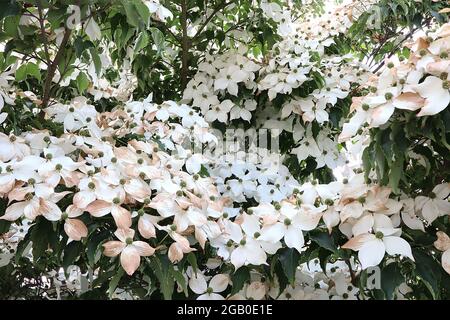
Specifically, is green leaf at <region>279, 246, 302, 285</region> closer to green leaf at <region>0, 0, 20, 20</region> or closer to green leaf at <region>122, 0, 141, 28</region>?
green leaf at <region>122, 0, 141, 28</region>

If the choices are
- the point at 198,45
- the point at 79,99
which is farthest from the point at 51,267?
the point at 198,45

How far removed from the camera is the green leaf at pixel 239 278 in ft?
3.39

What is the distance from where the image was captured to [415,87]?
908 mm

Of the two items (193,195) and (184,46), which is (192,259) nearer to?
(193,195)

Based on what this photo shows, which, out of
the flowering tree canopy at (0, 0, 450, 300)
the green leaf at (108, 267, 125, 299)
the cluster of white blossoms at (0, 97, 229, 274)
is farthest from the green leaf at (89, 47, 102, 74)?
the green leaf at (108, 267, 125, 299)

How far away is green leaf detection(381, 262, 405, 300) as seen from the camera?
91cm

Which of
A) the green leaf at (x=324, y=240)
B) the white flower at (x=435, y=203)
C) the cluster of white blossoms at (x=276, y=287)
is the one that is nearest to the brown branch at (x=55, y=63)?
the cluster of white blossoms at (x=276, y=287)

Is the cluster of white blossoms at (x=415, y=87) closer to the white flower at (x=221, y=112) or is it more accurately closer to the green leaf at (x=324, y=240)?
the green leaf at (x=324, y=240)

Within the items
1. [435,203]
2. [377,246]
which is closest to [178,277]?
[377,246]

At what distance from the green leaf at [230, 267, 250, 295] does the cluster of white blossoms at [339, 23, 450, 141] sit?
11.8 inches

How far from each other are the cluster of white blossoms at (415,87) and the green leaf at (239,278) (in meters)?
0.30

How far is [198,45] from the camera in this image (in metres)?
2.07

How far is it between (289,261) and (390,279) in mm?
169

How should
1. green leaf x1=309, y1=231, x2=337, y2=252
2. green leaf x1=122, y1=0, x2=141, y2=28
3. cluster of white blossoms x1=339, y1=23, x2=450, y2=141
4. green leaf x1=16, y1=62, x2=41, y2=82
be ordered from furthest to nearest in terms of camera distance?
green leaf x1=16, y1=62, x2=41, y2=82 < green leaf x1=122, y1=0, x2=141, y2=28 < green leaf x1=309, y1=231, x2=337, y2=252 < cluster of white blossoms x1=339, y1=23, x2=450, y2=141
